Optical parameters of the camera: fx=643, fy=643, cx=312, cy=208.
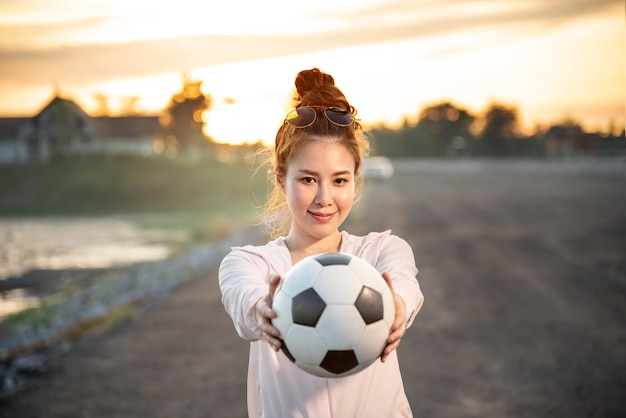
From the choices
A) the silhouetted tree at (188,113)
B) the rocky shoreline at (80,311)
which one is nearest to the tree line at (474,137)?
the silhouetted tree at (188,113)

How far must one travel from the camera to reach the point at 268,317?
7.45 feet

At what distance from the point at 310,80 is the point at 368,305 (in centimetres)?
114

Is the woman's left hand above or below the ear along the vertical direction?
below

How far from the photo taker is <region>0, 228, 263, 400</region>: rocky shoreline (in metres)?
8.08

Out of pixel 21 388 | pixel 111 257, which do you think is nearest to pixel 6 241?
pixel 111 257

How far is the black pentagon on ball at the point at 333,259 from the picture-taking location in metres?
2.27

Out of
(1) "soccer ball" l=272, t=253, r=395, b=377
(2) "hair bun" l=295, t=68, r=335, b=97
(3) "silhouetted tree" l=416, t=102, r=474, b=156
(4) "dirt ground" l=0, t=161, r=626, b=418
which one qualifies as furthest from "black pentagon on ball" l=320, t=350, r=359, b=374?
(3) "silhouetted tree" l=416, t=102, r=474, b=156

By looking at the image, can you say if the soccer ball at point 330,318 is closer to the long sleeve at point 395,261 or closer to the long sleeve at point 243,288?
the long sleeve at point 243,288

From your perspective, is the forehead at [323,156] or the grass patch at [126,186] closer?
the forehead at [323,156]

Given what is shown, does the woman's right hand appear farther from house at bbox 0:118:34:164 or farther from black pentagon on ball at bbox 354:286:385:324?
house at bbox 0:118:34:164

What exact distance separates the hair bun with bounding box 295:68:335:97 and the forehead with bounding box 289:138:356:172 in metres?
0.34

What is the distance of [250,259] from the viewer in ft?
8.75

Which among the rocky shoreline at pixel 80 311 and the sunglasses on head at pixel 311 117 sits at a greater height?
the sunglasses on head at pixel 311 117

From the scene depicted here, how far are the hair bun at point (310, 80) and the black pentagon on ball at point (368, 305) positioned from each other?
3.43 feet
